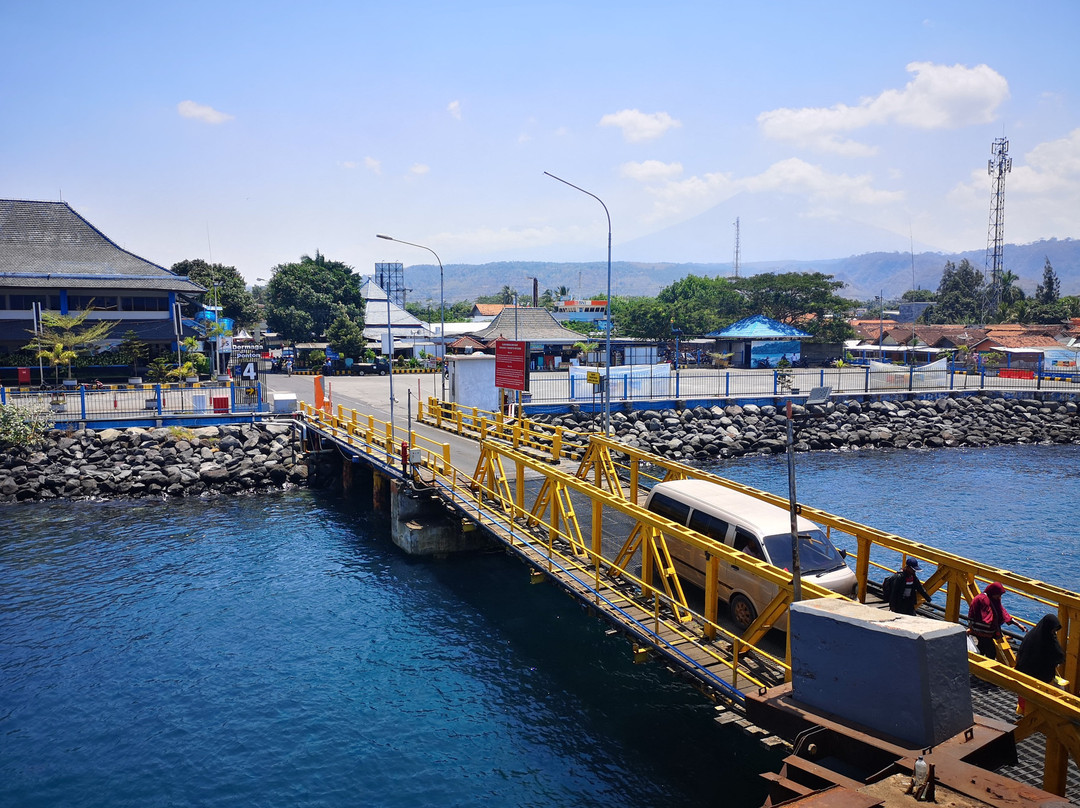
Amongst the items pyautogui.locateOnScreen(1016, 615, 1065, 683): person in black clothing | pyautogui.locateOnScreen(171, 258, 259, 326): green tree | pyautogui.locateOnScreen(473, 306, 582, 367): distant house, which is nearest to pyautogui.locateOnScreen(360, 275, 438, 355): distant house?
pyautogui.locateOnScreen(473, 306, 582, 367): distant house

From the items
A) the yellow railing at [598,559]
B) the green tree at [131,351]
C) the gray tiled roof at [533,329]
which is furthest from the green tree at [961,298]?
the yellow railing at [598,559]

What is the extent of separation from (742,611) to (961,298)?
137m

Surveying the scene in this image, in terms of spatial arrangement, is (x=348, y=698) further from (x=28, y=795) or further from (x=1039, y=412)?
(x=1039, y=412)

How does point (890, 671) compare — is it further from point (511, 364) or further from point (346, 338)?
point (346, 338)

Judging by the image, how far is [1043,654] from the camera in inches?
380

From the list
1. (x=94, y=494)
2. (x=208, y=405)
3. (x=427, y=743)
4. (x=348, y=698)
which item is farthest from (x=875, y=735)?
(x=208, y=405)

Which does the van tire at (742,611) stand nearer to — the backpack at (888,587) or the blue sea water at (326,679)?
the backpack at (888,587)

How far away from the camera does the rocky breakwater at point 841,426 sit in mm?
40000

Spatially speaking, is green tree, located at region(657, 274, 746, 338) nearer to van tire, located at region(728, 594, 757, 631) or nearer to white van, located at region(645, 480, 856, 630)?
white van, located at region(645, 480, 856, 630)

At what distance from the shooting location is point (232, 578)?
22.0 m

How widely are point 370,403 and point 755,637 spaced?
112 feet

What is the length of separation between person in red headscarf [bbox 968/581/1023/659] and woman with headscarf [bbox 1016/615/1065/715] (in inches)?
32.4

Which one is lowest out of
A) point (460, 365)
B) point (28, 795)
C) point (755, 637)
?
point (28, 795)

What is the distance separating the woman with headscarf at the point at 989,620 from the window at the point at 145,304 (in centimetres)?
5390
